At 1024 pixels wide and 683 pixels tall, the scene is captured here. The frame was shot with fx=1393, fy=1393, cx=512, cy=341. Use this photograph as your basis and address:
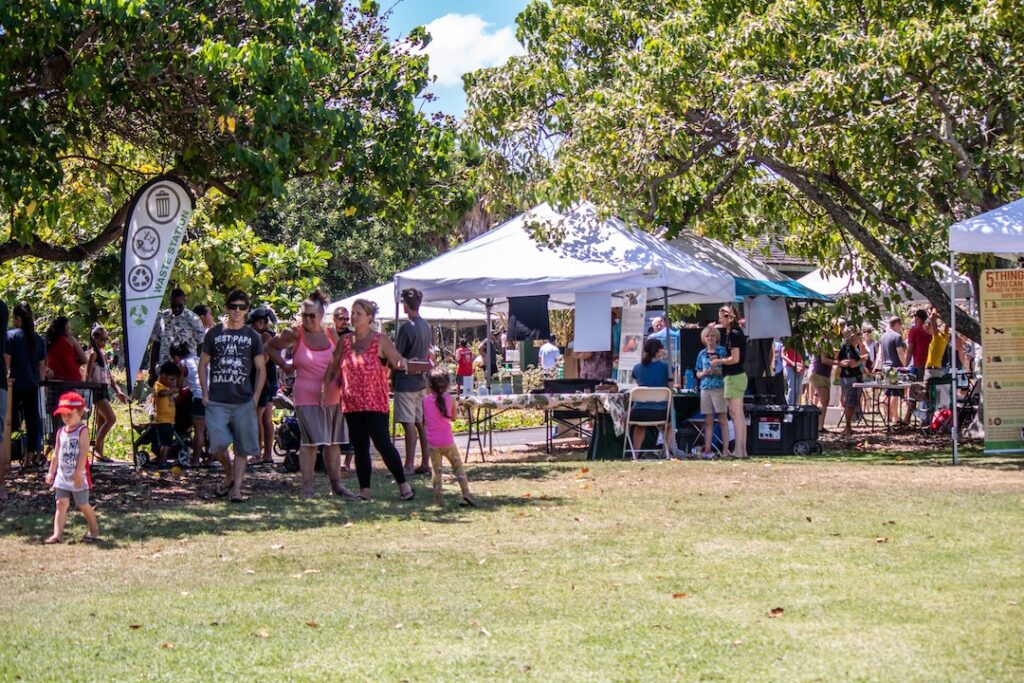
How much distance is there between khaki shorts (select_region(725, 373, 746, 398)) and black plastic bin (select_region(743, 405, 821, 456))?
36.5 inches

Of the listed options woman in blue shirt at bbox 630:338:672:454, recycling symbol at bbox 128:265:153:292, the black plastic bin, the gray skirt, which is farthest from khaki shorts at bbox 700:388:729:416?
recycling symbol at bbox 128:265:153:292

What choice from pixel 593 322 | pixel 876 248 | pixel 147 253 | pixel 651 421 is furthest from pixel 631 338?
pixel 147 253

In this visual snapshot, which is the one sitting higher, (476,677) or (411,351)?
(411,351)

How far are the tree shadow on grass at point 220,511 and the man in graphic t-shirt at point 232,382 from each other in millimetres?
572

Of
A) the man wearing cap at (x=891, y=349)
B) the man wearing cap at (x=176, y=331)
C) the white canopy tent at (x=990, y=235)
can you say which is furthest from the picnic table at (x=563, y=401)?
the man wearing cap at (x=891, y=349)

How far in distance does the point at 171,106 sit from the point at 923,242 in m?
9.00

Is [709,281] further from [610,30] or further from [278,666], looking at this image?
[278,666]

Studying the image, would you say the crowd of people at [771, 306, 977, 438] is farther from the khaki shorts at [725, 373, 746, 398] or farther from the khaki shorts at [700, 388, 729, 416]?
the khaki shorts at [725, 373, 746, 398]

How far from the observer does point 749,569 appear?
314 inches

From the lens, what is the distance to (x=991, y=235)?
13.5 meters

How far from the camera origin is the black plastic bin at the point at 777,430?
16.7 meters

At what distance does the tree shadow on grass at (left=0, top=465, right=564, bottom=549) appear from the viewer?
1005cm

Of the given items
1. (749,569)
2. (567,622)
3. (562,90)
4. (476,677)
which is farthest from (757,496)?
(562,90)

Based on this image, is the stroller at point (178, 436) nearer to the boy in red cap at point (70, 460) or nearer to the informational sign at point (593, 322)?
the informational sign at point (593, 322)
